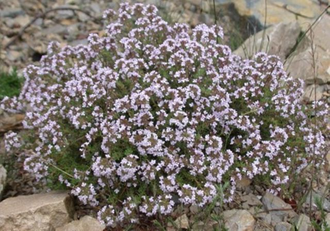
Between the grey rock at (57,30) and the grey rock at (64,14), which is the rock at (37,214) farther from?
the grey rock at (64,14)

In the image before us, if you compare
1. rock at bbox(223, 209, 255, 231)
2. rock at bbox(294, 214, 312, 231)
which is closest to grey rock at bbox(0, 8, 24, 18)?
rock at bbox(223, 209, 255, 231)

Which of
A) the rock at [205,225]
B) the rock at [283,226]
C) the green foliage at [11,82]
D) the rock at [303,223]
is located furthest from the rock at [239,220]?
the green foliage at [11,82]

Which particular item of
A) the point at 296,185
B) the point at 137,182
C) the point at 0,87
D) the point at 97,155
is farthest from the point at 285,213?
the point at 0,87

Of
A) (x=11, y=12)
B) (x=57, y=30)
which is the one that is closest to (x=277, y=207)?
(x=57, y=30)

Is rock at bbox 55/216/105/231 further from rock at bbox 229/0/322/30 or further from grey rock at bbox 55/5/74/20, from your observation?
grey rock at bbox 55/5/74/20

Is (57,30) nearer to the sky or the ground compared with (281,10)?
nearer to the ground

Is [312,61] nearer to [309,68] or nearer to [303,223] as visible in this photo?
[309,68]

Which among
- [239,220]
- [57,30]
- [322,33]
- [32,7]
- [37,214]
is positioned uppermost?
[322,33]
